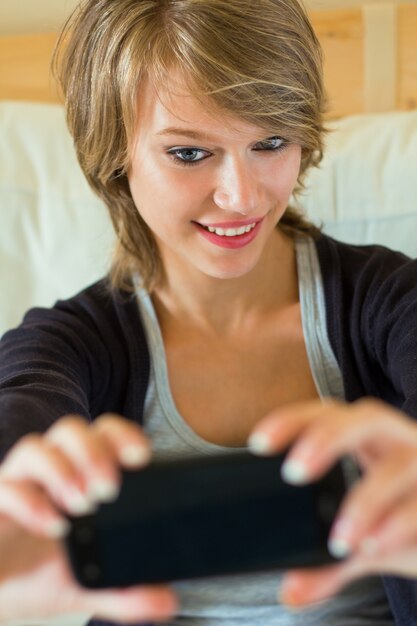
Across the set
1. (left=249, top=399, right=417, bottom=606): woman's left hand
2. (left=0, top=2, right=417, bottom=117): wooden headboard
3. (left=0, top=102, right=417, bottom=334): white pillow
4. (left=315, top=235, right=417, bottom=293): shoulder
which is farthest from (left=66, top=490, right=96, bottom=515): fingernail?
(left=0, top=2, right=417, bottom=117): wooden headboard

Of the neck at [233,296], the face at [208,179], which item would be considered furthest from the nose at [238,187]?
the neck at [233,296]

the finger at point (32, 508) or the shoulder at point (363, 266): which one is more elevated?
the shoulder at point (363, 266)

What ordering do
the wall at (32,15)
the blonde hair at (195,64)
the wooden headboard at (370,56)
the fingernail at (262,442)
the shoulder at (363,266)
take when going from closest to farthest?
1. the fingernail at (262,442)
2. the blonde hair at (195,64)
3. the shoulder at (363,266)
4. the wooden headboard at (370,56)
5. the wall at (32,15)

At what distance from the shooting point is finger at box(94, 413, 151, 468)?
1.50 feet

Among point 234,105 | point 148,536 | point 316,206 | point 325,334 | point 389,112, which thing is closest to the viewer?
point 148,536

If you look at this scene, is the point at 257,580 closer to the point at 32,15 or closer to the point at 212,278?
the point at 212,278

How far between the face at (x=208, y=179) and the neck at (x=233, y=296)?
9 centimetres

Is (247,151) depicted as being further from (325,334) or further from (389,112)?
(389,112)

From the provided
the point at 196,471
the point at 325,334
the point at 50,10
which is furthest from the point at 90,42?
the point at 50,10

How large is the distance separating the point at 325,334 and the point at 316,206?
0.30m

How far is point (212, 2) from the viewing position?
797 millimetres

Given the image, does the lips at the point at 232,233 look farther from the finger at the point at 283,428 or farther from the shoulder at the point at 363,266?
the finger at the point at 283,428

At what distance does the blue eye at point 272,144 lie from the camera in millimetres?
835

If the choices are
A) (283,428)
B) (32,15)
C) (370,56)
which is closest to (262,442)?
(283,428)
